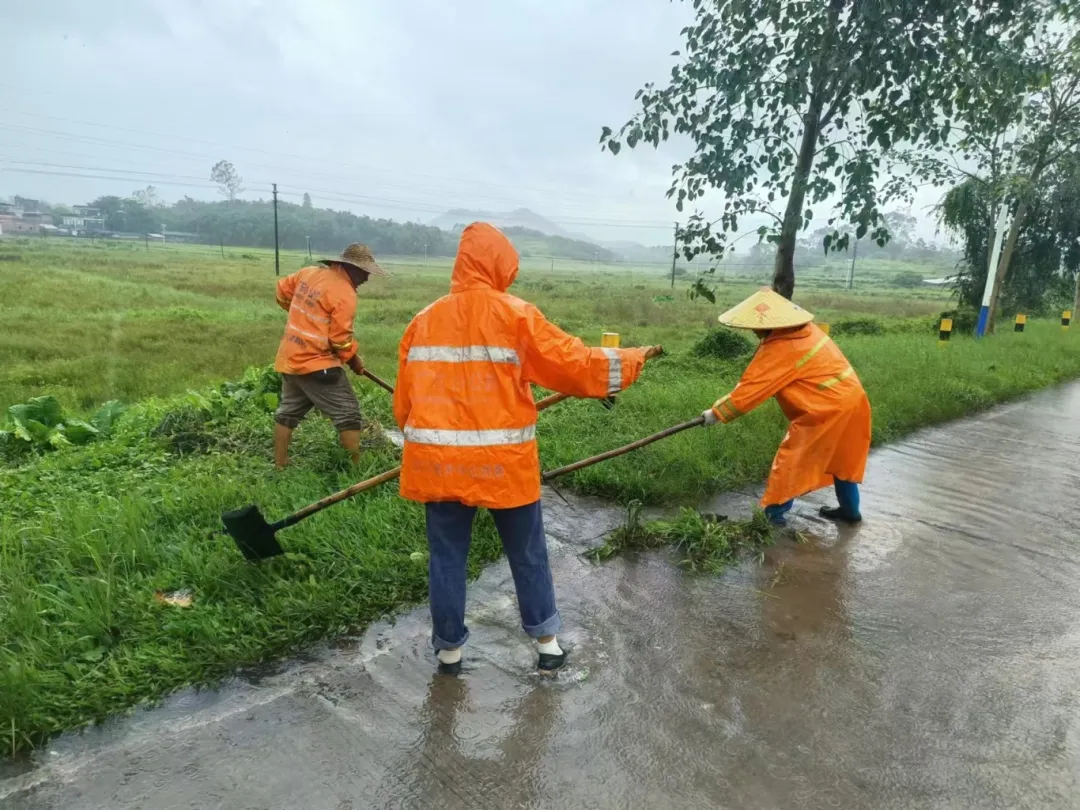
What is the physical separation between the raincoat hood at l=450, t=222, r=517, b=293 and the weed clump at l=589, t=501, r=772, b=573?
1735 mm

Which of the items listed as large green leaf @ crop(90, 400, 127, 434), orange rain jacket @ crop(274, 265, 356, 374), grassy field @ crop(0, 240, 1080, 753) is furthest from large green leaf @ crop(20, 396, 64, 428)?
orange rain jacket @ crop(274, 265, 356, 374)

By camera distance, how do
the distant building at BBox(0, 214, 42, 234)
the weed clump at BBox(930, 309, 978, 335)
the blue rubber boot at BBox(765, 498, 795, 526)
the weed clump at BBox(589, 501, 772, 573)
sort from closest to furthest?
1. the weed clump at BBox(589, 501, 772, 573)
2. the blue rubber boot at BBox(765, 498, 795, 526)
3. the weed clump at BBox(930, 309, 978, 335)
4. the distant building at BBox(0, 214, 42, 234)

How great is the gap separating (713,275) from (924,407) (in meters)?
2.61

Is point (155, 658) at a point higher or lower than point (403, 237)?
lower

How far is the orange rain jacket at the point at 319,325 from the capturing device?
4543mm

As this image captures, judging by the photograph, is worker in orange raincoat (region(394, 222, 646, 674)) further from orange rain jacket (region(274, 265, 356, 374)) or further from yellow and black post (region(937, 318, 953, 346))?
yellow and black post (region(937, 318, 953, 346))

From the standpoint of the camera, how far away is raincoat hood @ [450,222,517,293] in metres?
2.54

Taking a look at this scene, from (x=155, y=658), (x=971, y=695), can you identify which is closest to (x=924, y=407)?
(x=971, y=695)

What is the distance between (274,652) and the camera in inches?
109

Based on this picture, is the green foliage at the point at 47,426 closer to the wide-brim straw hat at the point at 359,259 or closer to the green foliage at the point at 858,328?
the wide-brim straw hat at the point at 359,259

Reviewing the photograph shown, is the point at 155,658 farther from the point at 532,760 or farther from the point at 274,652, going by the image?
the point at 532,760

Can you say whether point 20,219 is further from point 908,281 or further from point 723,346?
point 908,281

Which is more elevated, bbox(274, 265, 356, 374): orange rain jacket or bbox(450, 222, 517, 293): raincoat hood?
bbox(450, 222, 517, 293): raincoat hood

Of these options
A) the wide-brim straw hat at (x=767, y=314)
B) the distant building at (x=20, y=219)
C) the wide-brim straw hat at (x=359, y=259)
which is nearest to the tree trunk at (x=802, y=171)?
the wide-brim straw hat at (x=767, y=314)
